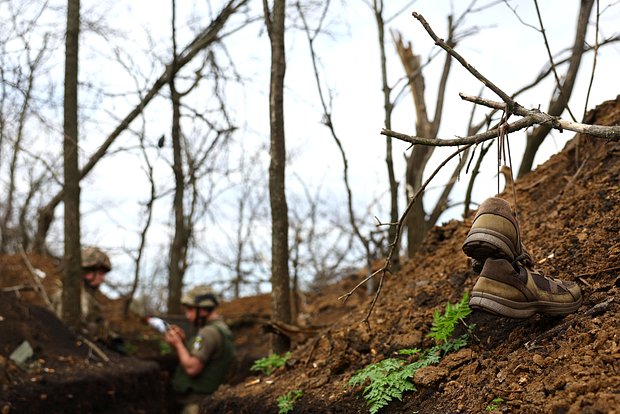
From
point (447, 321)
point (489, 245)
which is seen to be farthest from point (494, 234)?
point (447, 321)

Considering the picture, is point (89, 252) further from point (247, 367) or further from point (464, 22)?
point (464, 22)

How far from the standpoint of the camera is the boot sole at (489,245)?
3248 mm

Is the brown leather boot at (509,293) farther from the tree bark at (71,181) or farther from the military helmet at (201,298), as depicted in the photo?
the tree bark at (71,181)

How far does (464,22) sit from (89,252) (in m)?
6.19

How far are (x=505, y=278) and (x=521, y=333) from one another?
21.6 inches

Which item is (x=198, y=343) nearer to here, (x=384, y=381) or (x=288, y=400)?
(x=288, y=400)

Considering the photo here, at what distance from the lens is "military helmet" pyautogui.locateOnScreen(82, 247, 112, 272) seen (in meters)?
9.27

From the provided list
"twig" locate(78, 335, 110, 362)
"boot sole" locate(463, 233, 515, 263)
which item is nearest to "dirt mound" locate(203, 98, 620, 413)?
"boot sole" locate(463, 233, 515, 263)

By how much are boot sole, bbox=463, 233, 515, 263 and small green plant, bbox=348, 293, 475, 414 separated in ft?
2.60

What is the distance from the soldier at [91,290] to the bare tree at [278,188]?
12.7ft

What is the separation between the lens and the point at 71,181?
8.73m

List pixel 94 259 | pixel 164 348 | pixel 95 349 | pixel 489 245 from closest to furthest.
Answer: pixel 489 245, pixel 95 349, pixel 94 259, pixel 164 348

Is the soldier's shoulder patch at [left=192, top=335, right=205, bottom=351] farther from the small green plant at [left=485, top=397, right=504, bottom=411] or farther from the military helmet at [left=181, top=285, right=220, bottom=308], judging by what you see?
the small green plant at [left=485, top=397, right=504, bottom=411]

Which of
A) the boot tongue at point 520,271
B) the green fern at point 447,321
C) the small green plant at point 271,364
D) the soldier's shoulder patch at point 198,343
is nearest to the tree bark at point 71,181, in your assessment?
the soldier's shoulder patch at point 198,343
